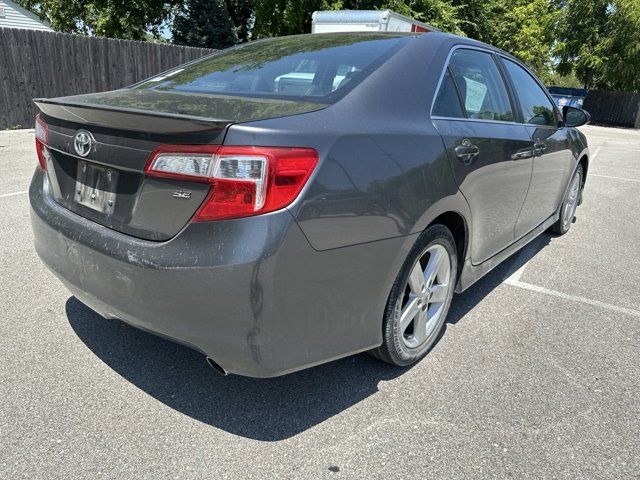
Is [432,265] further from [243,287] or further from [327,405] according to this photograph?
[243,287]

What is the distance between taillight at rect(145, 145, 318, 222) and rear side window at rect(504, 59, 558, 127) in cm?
253

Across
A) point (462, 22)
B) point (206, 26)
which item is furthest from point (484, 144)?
point (462, 22)

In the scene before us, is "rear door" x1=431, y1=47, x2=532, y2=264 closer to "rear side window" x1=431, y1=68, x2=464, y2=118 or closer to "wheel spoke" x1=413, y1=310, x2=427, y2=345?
"rear side window" x1=431, y1=68, x2=464, y2=118

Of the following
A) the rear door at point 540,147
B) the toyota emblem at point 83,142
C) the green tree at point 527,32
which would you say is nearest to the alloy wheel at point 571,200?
the rear door at point 540,147

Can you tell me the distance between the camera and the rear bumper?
1812mm

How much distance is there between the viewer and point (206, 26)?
23188 mm

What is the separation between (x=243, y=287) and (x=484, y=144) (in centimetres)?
177

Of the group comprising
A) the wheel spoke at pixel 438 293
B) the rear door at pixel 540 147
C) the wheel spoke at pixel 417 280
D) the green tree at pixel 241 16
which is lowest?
the wheel spoke at pixel 438 293

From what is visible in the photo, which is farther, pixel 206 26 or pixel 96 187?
pixel 206 26

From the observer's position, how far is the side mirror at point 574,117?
470 cm

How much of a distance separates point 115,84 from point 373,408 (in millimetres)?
14121

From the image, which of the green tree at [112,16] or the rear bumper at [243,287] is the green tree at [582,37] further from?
the rear bumper at [243,287]

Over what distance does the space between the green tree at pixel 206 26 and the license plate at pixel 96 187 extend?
903 inches

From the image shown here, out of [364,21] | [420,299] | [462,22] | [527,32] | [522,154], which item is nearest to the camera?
[420,299]
